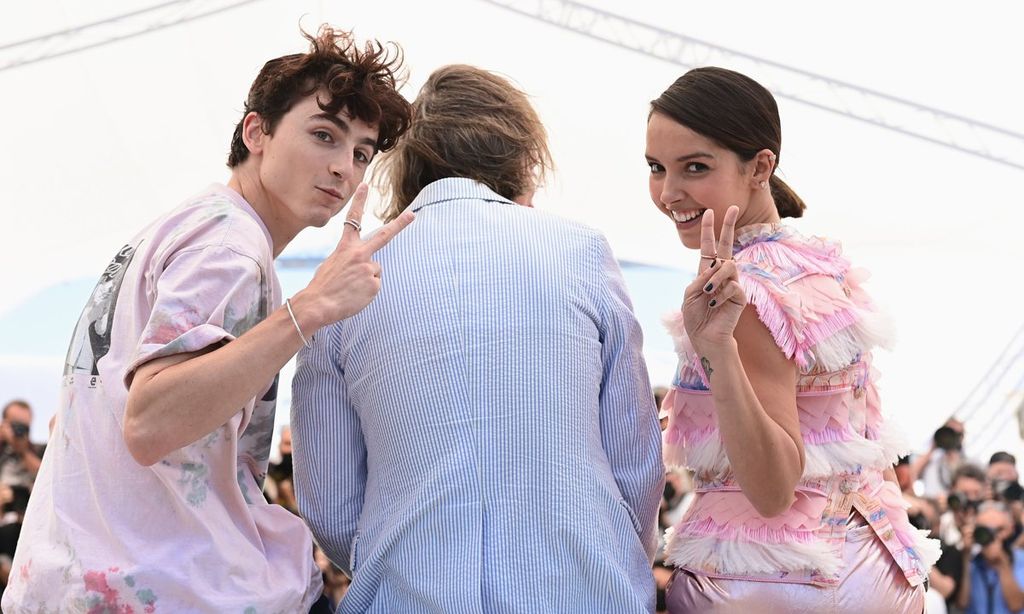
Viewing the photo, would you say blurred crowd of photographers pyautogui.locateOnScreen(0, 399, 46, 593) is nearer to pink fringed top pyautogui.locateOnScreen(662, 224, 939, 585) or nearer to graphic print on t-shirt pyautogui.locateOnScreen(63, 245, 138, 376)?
graphic print on t-shirt pyautogui.locateOnScreen(63, 245, 138, 376)

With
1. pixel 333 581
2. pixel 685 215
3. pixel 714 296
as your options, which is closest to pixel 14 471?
pixel 333 581

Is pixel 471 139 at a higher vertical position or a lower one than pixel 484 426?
higher

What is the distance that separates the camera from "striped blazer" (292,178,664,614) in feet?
4.85

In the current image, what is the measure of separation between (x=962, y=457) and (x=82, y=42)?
5411mm

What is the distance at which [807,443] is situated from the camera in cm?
163

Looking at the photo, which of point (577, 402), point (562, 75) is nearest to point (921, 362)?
point (562, 75)

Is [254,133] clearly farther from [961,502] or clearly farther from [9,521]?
[961,502]

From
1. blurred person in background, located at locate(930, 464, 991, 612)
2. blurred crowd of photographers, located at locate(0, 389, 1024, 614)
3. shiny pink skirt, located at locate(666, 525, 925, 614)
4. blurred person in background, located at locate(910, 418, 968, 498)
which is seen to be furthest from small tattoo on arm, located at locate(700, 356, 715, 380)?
blurred person in background, located at locate(910, 418, 968, 498)

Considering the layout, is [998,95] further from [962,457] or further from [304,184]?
[304,184]

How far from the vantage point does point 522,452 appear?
1502 millimetres

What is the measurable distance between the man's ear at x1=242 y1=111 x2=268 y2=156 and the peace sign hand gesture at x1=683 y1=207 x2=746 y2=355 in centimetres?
66

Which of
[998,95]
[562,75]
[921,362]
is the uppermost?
[998,95]

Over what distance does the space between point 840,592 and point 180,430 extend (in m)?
0.89

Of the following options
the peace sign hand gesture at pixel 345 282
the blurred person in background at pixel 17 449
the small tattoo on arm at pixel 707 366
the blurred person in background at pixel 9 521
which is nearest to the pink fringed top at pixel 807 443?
the small tattoo on arm at pixel 707 366
